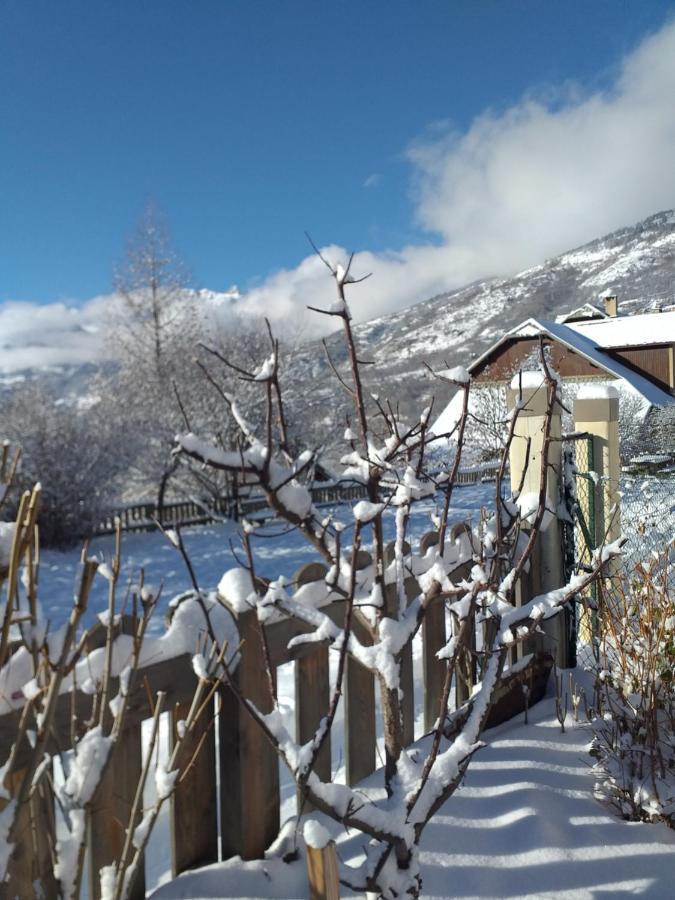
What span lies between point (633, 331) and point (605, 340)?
115cm

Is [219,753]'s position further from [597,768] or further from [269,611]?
[597,768]

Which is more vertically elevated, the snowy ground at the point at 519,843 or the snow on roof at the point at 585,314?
the snow on roof at the point at 585,314

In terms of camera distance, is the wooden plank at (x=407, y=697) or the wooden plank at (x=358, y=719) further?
the wooden plank at (x=407, y=697)

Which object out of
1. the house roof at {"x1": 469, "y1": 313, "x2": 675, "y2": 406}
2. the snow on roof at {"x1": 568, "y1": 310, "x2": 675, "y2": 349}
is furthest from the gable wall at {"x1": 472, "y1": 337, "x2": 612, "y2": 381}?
the snow on roof at {"x1": 568, "y1": 310, "x2": 675, "y2": 349}

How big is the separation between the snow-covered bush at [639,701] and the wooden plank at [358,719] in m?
0.77

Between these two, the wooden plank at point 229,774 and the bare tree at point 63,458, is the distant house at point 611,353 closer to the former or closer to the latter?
the bare tree at point 63,458

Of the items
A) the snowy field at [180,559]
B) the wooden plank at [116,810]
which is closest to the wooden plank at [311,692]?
the wooden plank at [116,810]

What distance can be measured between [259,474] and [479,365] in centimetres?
2381

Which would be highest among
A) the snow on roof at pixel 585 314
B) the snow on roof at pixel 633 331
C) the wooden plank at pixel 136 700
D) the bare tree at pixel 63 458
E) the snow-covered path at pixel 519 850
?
the snow on roof at pixel 585 314

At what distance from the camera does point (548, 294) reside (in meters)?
53.5

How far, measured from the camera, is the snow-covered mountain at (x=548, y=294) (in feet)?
114

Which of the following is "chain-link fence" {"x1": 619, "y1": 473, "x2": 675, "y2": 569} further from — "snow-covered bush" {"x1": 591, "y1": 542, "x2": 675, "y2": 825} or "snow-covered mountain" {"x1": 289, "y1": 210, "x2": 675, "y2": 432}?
"snow-covered mountain" {"x1": 289, "y1": 210, "x2": 675, "y2": 432}

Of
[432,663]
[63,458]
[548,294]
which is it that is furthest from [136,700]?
[548,294]

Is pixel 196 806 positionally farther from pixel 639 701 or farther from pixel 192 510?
pixel 192 510
